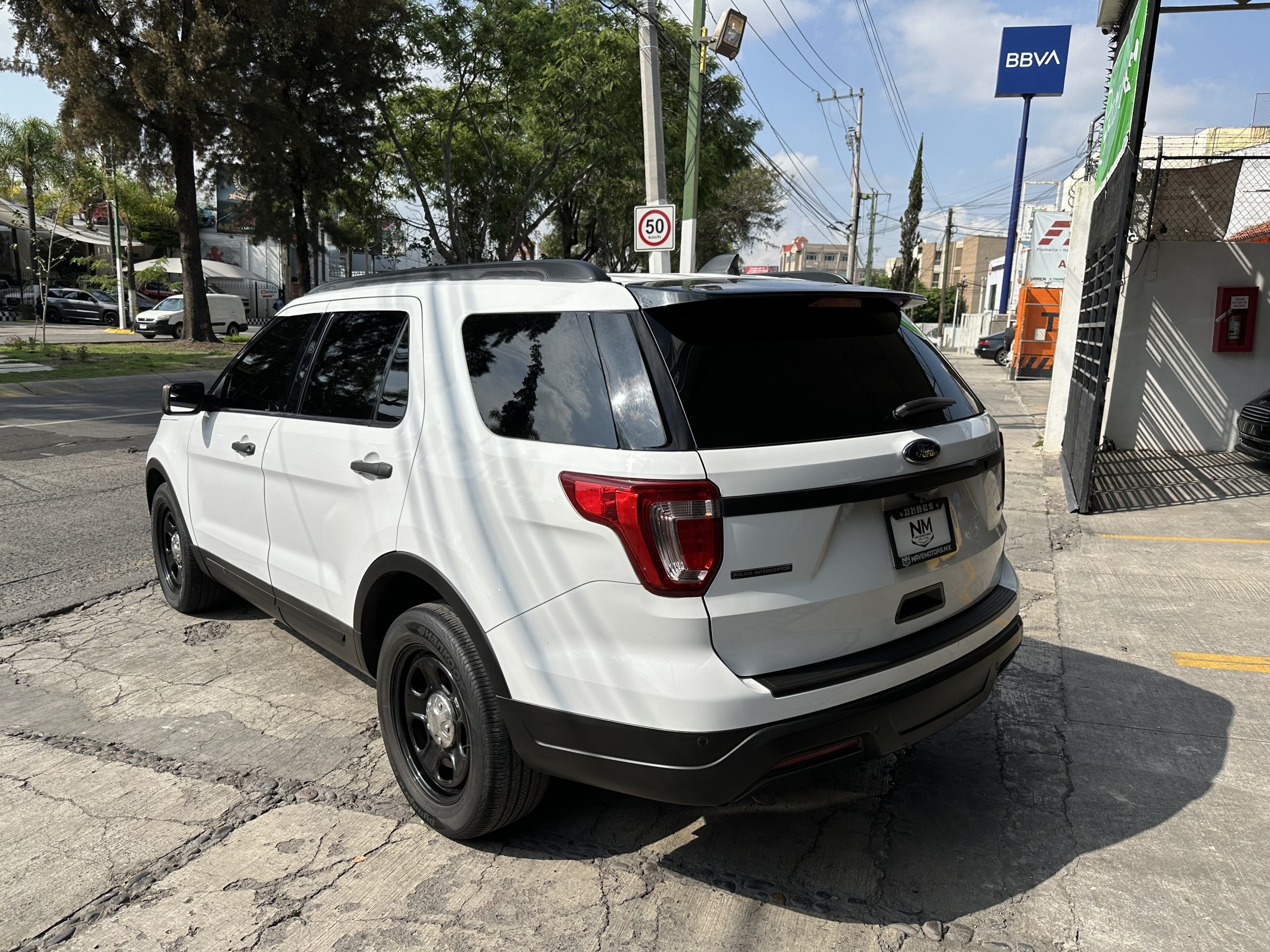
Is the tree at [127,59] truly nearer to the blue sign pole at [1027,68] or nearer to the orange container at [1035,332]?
the orange container at [1035,332]

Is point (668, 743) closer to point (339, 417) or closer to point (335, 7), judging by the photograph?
point (339, 417)

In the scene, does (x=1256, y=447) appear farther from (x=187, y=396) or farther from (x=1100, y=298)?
(x=187, y=396)

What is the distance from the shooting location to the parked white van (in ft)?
108

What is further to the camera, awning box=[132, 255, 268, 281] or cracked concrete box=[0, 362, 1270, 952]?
awning box=[132, 255, 268, 281]

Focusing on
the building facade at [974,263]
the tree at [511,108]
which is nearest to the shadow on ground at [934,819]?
the tree at [511,108]

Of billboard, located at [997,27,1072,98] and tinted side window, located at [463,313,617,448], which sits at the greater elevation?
billboard, located at [997,27,1072,98]

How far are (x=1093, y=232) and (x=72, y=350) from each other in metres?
23.8

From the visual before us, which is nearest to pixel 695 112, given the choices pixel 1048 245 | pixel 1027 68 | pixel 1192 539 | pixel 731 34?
pixel 731 34

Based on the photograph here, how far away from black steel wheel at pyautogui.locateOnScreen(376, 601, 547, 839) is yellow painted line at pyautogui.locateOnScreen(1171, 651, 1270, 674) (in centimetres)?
358

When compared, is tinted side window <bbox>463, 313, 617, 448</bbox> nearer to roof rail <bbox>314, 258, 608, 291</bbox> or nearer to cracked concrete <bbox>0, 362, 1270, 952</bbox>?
roof rail <bbox>314, 258, 608, 291</bbox>

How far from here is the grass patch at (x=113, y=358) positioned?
18688mm

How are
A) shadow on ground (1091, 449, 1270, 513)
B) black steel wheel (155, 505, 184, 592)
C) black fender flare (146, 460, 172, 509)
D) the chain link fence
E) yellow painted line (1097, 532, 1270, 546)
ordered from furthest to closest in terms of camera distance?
1. the chain link fence
2. shadow on ground (1091, 449, 1270, 513)
3. yellow painted line (1097, 532, 1270, 546)
4. black steel wheel (155, 505, 184, 592)
5. black fender flare (146, 460, 172, 509)

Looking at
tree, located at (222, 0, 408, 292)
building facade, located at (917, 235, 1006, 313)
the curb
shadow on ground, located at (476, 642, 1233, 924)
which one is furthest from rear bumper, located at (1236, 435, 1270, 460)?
building facade, located at (917, 235, 1006, 313)

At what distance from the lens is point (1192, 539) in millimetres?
7246
